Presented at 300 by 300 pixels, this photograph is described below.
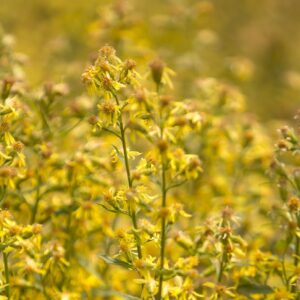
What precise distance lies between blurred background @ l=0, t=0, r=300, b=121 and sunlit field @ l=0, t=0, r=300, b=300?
3 centimetres

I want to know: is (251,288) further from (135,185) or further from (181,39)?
(181,39)

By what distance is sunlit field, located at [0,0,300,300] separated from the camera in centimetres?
238

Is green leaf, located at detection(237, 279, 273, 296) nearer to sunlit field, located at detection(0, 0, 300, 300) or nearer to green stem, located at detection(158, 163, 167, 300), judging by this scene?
sunlit field, located at detection(0, 0, 300, 300)

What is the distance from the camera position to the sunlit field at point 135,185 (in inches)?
93.7

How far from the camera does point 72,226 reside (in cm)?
311

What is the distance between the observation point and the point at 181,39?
6148 millimetres

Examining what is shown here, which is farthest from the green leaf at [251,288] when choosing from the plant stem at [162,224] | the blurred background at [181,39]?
the blurred background at [181,39]

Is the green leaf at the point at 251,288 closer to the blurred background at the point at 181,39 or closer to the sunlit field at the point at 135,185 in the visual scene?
the sunlit field at the point at 135,185

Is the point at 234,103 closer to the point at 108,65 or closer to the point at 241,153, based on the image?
the point at 241,153

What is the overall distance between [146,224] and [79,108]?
1.02 metres

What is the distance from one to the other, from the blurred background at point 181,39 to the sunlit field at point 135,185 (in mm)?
33

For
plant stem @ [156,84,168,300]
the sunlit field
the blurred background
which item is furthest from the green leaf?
the blurred background

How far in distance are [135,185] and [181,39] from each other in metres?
3.79

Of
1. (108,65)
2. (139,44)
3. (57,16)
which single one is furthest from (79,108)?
(57,16)
